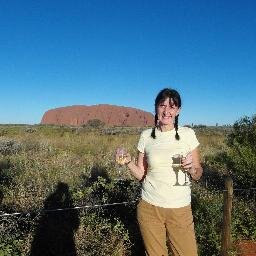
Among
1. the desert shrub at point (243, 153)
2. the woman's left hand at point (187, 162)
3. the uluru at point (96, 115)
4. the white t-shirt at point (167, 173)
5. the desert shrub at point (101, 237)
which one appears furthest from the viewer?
the uluru at point (96, 115)

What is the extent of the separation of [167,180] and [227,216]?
6.15ft

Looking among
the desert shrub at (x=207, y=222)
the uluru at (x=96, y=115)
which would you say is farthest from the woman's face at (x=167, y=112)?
the uluru at (x=96, y=115)

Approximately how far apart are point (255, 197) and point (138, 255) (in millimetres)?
3768

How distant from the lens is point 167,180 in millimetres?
3402

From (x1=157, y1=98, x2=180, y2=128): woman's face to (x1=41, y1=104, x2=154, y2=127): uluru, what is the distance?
15939 cm

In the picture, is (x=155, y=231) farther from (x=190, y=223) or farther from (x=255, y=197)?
(x=255, y=197)

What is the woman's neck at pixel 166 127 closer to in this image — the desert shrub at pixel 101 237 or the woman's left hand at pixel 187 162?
the woman's left hand at pixel 187 162

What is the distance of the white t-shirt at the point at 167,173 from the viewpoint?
11.2ft

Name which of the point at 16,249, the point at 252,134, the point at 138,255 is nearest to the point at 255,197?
the point at 252,134

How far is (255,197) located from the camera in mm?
8602

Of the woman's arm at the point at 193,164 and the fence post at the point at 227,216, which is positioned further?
the fence post at the point at 227,216

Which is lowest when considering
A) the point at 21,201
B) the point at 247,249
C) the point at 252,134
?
→ the point at 247,249

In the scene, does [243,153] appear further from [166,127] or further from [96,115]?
[96,115]

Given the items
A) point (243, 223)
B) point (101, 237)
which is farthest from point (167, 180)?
point (243, 223)
